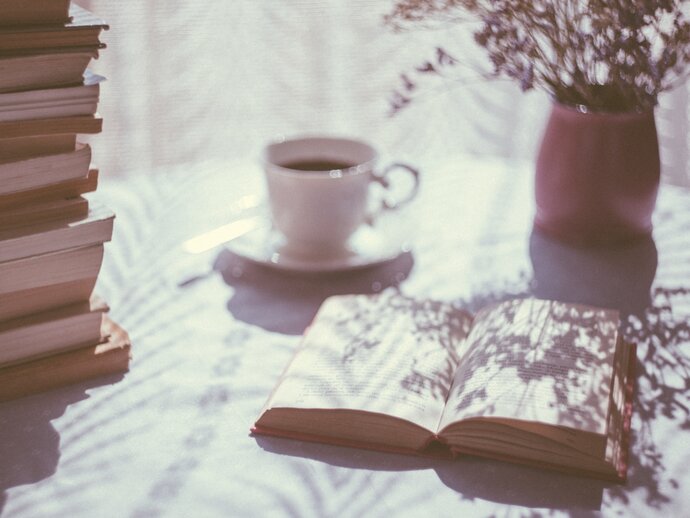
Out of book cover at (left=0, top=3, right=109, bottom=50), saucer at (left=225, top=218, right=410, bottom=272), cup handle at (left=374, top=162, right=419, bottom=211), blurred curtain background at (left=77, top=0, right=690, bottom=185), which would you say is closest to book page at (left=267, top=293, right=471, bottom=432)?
saucer at (left=225, top=218, right=410, bottom=272)

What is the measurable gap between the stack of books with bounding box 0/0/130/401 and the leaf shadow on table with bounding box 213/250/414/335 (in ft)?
0.58

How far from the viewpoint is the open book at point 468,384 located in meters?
0.75

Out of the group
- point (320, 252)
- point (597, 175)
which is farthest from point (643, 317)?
point (320, 252)

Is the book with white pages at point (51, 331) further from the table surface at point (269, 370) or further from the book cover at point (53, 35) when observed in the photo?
the book cover at point (53, 35)

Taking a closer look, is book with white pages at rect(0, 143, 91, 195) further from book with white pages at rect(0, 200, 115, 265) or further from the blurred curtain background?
the blurred curtain background

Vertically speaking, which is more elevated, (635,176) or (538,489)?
(635,176)

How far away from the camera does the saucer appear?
3.62ft

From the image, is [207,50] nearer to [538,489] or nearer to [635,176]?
[635,176]

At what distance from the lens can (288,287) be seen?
1096mm

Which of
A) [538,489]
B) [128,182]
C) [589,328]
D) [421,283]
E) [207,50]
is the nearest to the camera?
[538,489]

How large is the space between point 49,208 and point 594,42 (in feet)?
2.06

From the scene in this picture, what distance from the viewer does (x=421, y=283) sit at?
1104mm


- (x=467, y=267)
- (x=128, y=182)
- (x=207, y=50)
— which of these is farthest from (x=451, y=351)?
(x=207, y=50)

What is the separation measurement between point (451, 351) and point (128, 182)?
0.70 meters
